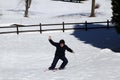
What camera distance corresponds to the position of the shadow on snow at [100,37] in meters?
28.3

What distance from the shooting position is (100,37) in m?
31.6

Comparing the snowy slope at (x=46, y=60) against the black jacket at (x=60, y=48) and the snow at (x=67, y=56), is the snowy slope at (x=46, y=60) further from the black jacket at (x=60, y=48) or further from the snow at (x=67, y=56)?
the black jacket at (x=60, y=48)

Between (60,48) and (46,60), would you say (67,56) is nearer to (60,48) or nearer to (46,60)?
(46,60)

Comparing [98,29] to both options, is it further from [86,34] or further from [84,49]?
[84,49]

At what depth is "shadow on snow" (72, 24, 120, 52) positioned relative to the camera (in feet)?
92.8

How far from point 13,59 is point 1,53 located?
1756mm

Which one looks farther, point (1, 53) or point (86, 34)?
point (86, 34)

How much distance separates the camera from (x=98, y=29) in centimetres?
3472

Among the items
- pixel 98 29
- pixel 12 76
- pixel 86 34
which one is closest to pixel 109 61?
pixel 12 76

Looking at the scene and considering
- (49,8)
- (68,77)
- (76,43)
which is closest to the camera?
(68,77)

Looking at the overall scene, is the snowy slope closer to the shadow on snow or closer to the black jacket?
the shadow on snow

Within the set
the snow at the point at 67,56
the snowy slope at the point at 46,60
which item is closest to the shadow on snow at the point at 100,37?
the snow at the point at 67,56

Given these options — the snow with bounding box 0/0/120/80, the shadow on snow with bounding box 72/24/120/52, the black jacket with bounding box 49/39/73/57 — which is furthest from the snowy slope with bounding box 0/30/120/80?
the black jacket with bounding box 49/39/73/57

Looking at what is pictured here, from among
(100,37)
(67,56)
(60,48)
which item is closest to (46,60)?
(67,56)
